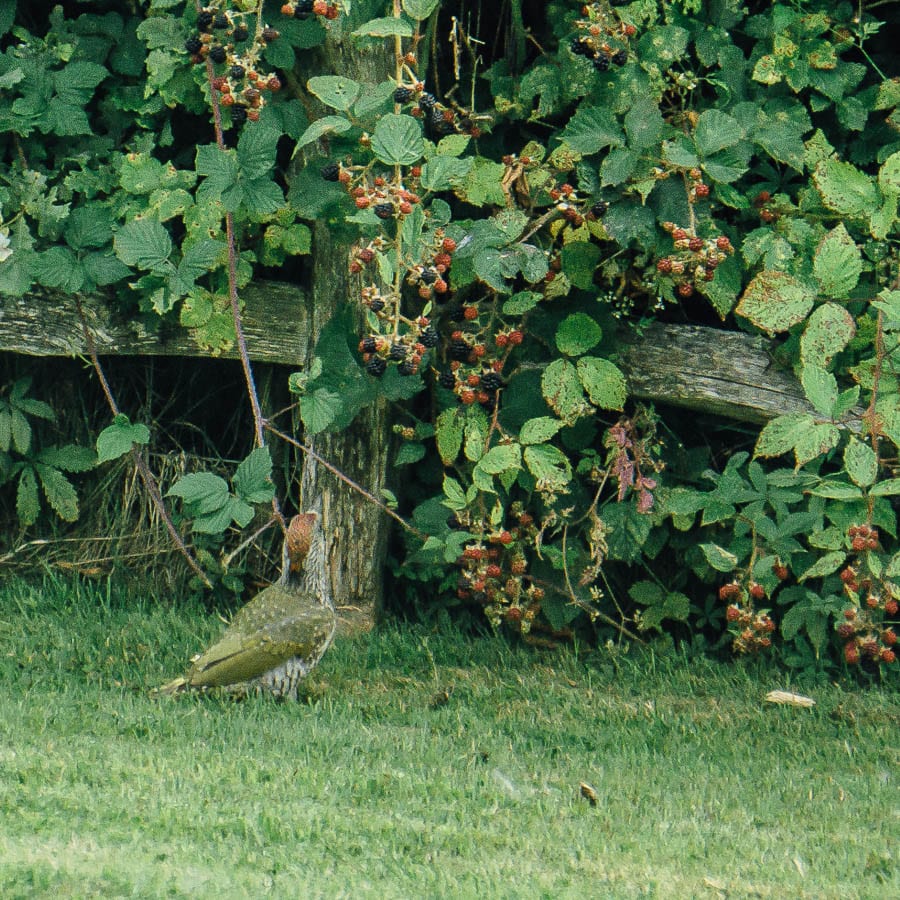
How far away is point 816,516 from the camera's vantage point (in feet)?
15.6

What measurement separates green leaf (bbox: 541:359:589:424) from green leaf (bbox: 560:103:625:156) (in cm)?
75

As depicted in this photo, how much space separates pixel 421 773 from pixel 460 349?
60.2 inches

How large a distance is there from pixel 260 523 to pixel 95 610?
0.73 meters

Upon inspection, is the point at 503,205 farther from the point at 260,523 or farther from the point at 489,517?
the point at 260,523

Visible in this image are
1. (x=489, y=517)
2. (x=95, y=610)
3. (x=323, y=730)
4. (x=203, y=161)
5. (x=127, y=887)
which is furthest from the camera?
(x=95, y=610)

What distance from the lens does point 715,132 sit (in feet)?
14.8

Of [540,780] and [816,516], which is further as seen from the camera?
[816,516]

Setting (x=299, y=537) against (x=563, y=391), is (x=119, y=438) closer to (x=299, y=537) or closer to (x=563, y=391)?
(x=299, y=537)

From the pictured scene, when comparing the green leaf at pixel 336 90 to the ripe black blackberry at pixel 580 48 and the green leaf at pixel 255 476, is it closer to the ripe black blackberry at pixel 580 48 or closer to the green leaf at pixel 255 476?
the ripe black blackberry at pixel 580 48

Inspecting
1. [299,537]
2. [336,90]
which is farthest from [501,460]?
[336,90]

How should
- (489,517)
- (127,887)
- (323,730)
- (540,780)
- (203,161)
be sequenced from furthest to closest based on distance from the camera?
(489,517) → (203,161) → (323,730) → (540,780) → (127,887)

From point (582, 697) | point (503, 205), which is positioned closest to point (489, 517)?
point (582, 697)

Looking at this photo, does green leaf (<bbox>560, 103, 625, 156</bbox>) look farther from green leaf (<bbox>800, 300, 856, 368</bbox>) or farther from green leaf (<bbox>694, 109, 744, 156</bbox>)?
green leaf (<bbox>800, 300, 856, 368</bbox>)

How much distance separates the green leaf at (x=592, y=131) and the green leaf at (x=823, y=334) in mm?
872
